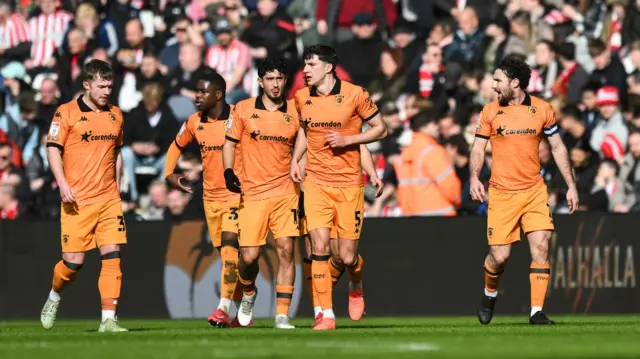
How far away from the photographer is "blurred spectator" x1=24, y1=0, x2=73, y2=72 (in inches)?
891

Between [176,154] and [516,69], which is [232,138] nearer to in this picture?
[176,154]

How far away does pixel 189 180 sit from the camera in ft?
63.2

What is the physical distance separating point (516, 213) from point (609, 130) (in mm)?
5252

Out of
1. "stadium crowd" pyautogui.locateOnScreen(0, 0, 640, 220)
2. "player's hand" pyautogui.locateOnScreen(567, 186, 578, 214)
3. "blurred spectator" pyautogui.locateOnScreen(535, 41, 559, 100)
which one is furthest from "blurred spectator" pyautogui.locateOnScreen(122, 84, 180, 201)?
"player's hand" pyautogui.locateOnScreen(567, 186, 578, 214)

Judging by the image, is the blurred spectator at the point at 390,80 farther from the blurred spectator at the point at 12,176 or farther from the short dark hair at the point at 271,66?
the short dark hair at the point at 271,66

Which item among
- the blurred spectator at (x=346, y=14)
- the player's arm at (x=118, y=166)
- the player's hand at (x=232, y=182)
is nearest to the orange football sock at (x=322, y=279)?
the player's hand at (x=232, y=182)

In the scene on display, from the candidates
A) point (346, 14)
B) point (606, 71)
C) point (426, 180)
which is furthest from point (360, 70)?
point (606, 71)

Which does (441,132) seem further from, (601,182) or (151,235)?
(151,235)

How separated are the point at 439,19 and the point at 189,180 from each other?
4.76 meters

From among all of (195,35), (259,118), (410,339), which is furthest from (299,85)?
(410,339)

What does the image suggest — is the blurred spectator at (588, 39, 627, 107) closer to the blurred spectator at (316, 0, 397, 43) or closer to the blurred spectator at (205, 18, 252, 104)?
the blurred spectator at (316, 0, 397, 43)

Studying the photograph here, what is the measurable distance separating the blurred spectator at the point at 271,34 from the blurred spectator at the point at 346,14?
51 cm

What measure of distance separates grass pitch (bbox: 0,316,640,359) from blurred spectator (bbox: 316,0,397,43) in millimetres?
7032

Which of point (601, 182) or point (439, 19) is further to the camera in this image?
point (439, 19)
